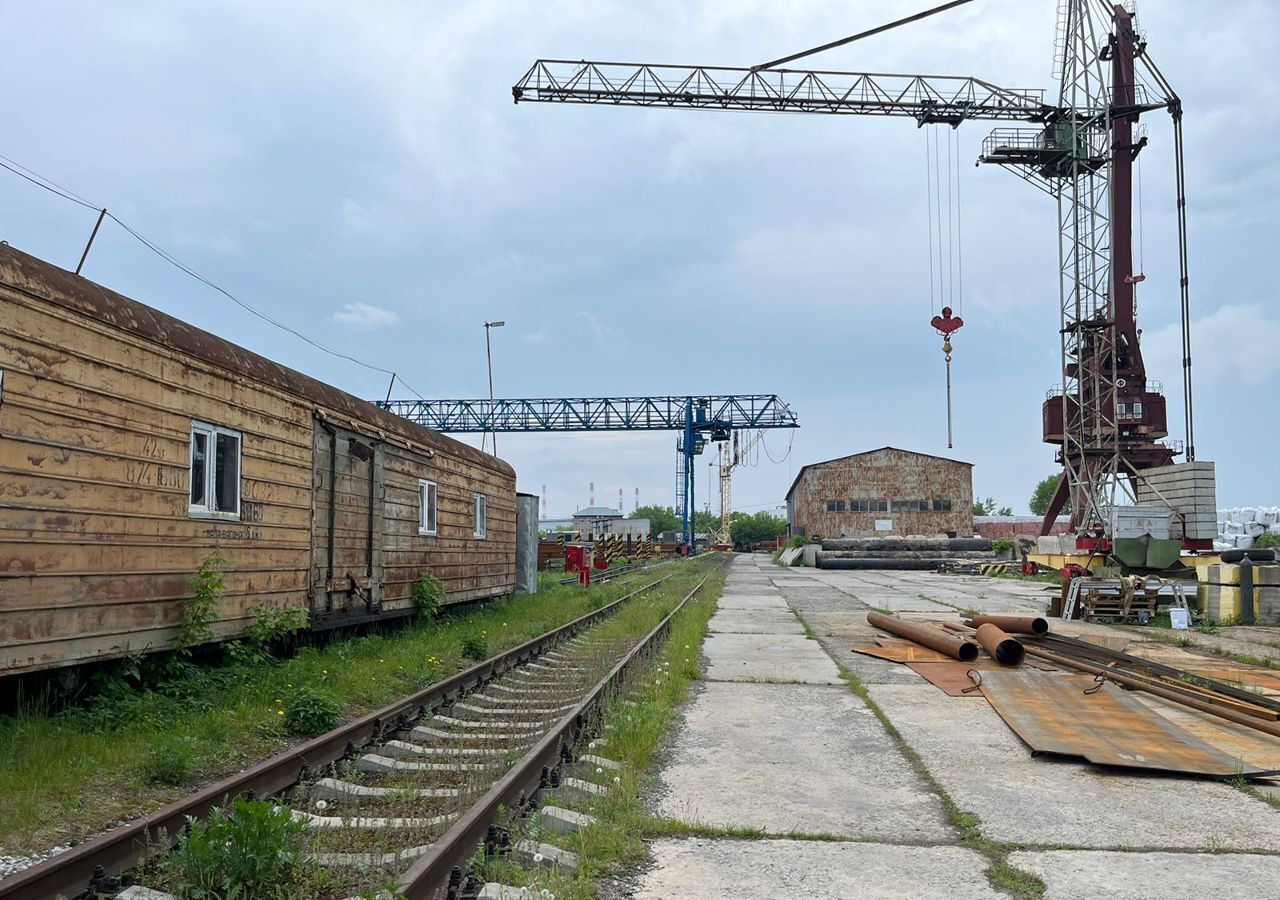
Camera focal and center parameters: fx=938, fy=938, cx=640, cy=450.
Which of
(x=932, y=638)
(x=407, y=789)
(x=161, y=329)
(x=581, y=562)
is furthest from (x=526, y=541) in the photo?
(x=407, y=789)

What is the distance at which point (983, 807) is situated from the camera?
514cm

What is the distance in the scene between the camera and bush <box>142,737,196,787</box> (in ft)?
17.8

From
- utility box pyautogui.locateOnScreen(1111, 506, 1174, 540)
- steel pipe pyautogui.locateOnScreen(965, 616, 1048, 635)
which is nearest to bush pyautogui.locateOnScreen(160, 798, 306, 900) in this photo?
steel pipe pyautogui.locateOnScreen(965, 616, 1048, 635)

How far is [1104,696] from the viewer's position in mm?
8445

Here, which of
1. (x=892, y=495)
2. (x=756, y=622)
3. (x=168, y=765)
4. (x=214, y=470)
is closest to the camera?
(x=168, y=765)

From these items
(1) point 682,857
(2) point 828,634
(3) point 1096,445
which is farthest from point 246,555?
(3) point 1096,445

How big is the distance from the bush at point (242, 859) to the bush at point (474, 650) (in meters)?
6.71

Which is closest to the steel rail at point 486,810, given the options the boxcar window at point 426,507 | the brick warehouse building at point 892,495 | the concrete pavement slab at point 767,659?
the concrete pavement slab at point 767,659

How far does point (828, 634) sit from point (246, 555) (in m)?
8.93

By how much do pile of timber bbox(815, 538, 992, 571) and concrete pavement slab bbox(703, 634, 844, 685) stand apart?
102 feet

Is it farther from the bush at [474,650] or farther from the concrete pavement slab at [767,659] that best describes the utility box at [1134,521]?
the bush at [474,650]

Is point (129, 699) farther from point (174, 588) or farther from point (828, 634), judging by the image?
point (828, 634)

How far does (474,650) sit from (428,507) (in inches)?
116

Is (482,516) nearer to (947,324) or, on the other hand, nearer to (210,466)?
(210,466)
